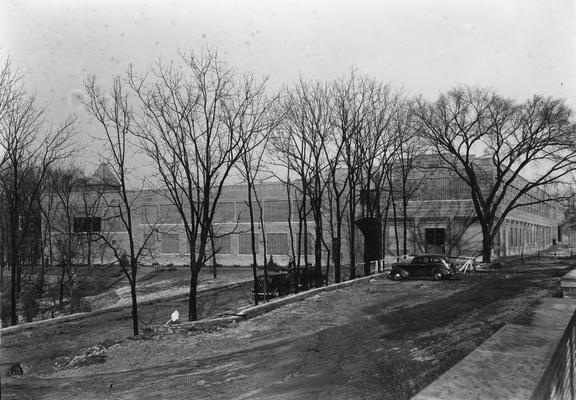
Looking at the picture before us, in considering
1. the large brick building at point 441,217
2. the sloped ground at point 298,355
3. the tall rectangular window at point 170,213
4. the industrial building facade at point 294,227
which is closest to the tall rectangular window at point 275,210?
the industrial building facade at point 294,227

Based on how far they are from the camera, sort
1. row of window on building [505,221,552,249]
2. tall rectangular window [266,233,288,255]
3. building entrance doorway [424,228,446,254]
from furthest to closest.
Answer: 1. tall rectangular window [266,233,288,255]
2. row of window on building [505,221,552,249]
3. building entrance doorway [424,228,446,254]

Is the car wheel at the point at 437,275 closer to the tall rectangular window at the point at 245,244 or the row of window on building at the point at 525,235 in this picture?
the row of window on building at the point at 525,235

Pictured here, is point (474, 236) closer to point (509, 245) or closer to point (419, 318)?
point (509, 245)

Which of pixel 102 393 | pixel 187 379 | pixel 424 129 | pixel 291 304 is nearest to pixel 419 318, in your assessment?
pixel 291 304

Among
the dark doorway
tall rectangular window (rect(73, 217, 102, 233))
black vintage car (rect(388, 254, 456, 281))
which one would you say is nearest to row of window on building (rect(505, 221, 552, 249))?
the dark doorway

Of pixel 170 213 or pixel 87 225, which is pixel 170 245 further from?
pixel 87 225

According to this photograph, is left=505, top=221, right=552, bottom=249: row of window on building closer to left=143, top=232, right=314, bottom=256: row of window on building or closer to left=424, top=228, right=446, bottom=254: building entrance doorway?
left=424, top=228, right=446, bottom=254: building entrance doorway

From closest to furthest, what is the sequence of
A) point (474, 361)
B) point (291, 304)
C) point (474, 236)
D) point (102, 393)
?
point (474, 361), point (102, 393), point (291, 304), point (474, 236)
